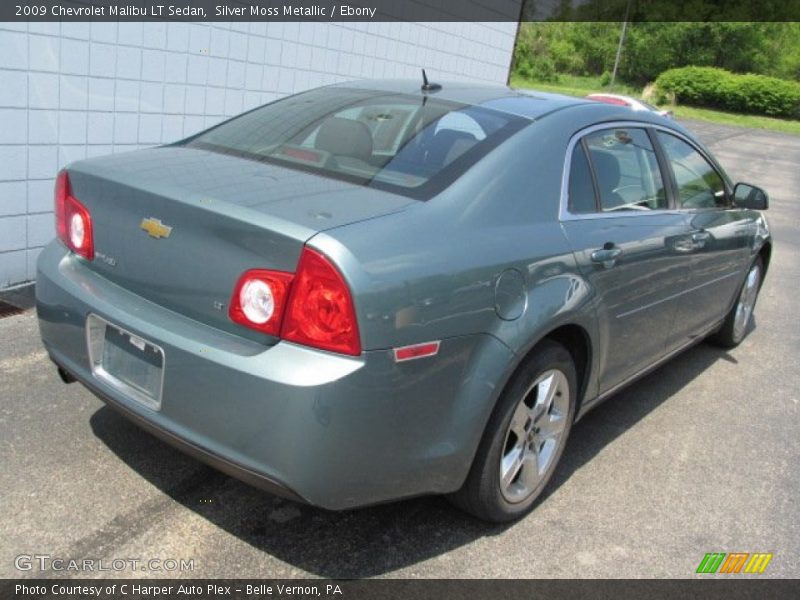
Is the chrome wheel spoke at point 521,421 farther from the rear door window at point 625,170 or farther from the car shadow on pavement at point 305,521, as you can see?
the rear door window at point 625,170

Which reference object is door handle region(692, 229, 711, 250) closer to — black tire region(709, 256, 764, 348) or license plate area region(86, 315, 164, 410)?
black tire region(709, 256, 764, 348)

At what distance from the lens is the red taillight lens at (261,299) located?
2.20m

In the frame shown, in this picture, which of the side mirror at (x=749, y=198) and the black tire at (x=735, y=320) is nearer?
the side mirror at (x=749, y=198)

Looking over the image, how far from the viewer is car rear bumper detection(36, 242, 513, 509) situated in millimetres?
2139

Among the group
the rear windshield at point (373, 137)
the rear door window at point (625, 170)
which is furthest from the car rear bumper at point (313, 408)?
the rear door window at point (625, 170)

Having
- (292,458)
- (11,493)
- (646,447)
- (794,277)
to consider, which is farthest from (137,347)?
(794,277)

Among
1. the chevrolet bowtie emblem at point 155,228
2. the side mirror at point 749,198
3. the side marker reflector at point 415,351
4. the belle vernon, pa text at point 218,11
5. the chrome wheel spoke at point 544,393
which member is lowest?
the chrome wheel spoke at point 544,393

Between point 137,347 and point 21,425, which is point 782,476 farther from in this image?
point 21,425

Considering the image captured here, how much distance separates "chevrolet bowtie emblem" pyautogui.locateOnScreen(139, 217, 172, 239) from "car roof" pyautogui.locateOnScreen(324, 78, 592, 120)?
1.44 metres

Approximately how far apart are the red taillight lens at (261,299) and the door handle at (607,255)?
4.52ft

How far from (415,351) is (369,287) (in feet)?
0.82

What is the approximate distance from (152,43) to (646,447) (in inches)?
172

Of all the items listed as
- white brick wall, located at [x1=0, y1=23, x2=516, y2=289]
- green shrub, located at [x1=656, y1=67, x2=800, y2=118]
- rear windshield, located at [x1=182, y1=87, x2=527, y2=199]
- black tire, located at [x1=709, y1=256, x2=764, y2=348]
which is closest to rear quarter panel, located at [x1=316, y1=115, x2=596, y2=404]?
rear windshield, located at [x1=182, y1=87, x2=527, y2=199]

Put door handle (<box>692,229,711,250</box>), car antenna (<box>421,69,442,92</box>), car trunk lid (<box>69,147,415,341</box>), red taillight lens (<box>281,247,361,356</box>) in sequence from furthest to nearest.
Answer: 1. door handle (<box>692,229,711,250</box>)
2. car antenna (<box>421,69,442,92</box>)
3. car trunk lid (<box>69,147,415,341</box>)
4. red taillight lens (<box>281,247,361,356</box>)
